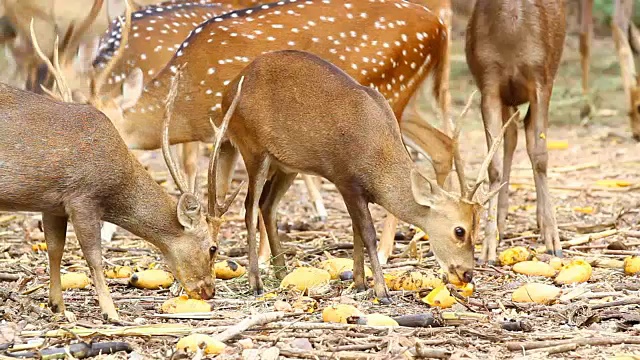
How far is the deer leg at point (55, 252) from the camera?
5775 millimetres

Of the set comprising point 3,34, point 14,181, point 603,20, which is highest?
point 14,181

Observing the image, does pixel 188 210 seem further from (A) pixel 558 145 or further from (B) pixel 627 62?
(A) pixel 558 145

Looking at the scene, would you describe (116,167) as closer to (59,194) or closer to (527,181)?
(59,194)

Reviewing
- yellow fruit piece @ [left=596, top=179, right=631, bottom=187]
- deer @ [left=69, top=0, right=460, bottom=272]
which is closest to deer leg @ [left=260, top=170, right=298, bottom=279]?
deer @ [left=69, top=0, right=460, bottom=272]

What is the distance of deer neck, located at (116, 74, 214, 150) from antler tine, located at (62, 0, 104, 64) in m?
0.70

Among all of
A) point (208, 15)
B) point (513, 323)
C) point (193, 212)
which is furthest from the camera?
point (208, 15)

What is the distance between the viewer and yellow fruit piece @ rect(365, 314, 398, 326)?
209 inches

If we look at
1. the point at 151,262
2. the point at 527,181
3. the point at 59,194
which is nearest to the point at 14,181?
the point at 59,194

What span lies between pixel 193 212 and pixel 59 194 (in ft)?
2.24

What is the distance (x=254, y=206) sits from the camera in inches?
257

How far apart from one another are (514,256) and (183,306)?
7.44ft

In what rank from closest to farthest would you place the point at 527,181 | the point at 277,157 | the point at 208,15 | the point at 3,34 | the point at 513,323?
1. the point at 513,323
2. the point at 277,157
3. the point at 208,15
4. the point at 527,181
5. the point at 3,34

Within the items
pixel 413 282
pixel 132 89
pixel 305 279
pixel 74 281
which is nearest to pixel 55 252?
pixel 74 281

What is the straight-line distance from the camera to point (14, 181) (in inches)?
213
